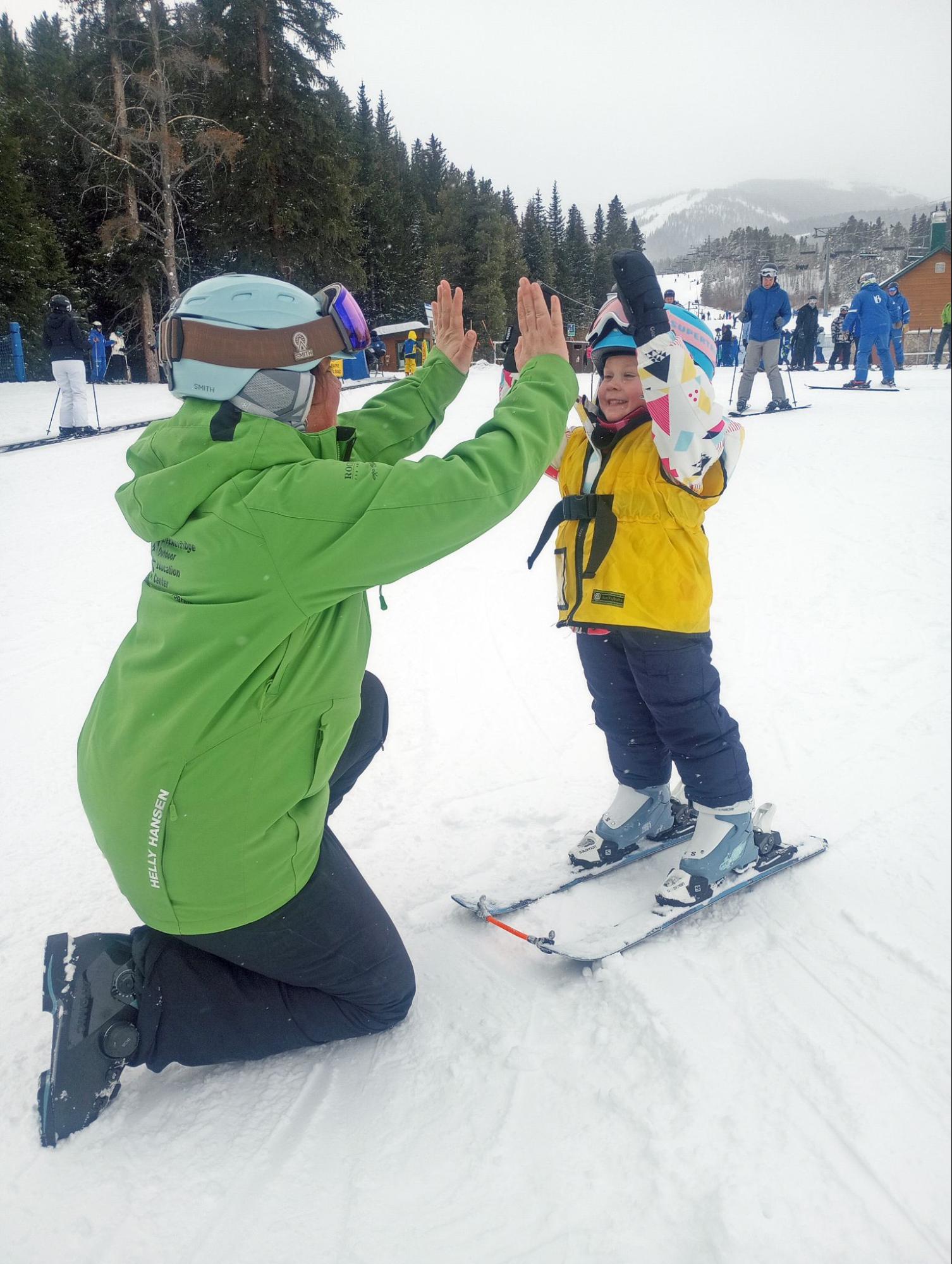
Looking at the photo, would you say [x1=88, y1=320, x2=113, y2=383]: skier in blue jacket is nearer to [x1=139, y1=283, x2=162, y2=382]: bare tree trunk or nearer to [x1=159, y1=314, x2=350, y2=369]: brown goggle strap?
[x1=139, y1=283, x2=162, y2=382]: bare tree trunk

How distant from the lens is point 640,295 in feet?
6.73

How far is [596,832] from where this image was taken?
2.72 m

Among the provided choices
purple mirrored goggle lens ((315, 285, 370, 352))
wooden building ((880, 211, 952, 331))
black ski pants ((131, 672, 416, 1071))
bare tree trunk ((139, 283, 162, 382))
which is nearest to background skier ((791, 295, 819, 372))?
bare tree trunk ((139, 283, 162, 382))

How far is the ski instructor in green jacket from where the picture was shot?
5.43 feet

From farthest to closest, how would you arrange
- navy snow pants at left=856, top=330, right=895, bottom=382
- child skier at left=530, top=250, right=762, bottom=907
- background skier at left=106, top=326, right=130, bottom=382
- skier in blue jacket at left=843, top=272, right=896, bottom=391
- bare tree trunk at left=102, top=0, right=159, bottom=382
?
background skier at left=106, top=326, right=130, bottom=382
bare tree trunk at left=102, top=0, right=159, bottom=382
navy snow pants at left=856, top=330, right=895, bottom=382
skier in blue jacket at left=843, top=272, right=896, bottom=391
child skier at left=530, top=250, right=762, bottom=907

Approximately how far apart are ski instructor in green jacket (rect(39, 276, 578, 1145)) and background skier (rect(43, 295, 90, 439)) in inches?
427

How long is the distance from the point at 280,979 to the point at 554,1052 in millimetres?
690

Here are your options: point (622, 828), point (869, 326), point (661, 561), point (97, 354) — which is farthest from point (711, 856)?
point (97, 354)

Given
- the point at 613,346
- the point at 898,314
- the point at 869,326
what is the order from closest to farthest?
the point at 613,346
the point at 869,326
the point at 898,314

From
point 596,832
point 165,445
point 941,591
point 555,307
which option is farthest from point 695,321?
point 941,591

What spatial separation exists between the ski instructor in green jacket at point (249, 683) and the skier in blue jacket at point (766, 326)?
957 cm

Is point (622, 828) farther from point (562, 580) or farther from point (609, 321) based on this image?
point (609, 321)

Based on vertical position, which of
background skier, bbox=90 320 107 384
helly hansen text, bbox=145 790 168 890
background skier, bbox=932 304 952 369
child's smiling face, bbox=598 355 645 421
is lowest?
helly hansen text, bbox=145 790 168 890

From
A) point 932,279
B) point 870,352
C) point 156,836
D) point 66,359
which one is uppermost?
point 932,279
